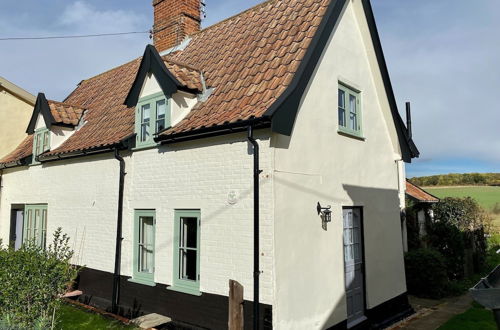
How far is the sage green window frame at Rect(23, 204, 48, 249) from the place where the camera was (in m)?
12.5

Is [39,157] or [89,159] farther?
[39,157]

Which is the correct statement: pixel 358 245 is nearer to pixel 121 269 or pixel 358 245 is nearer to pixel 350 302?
pixel 350 302

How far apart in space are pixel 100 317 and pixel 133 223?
7.83 ft

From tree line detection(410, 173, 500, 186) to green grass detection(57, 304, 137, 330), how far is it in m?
42.5

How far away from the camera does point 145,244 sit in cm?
912

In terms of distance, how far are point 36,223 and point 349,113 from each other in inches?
438

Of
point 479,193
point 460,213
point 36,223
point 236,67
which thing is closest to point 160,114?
point 236,67

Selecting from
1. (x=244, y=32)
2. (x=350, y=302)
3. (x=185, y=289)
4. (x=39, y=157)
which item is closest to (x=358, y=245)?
(x=350, y=302)

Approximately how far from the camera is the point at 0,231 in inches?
573

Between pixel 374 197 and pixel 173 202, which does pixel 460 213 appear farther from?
pixel 173 202

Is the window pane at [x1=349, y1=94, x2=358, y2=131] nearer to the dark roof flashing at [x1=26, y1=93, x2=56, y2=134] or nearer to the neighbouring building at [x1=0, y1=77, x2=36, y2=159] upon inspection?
the dark roof flashing at [x1=26, y1=93, x2=56, y2=134]

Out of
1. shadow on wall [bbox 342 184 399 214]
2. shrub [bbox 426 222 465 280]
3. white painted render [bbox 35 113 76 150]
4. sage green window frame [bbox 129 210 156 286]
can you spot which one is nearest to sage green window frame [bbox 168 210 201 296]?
sage green window frame [bbox 129 210 156 286]

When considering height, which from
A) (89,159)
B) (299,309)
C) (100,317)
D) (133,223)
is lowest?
(100,317)

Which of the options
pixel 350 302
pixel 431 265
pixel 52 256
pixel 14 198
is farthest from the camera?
pixel 14 198
